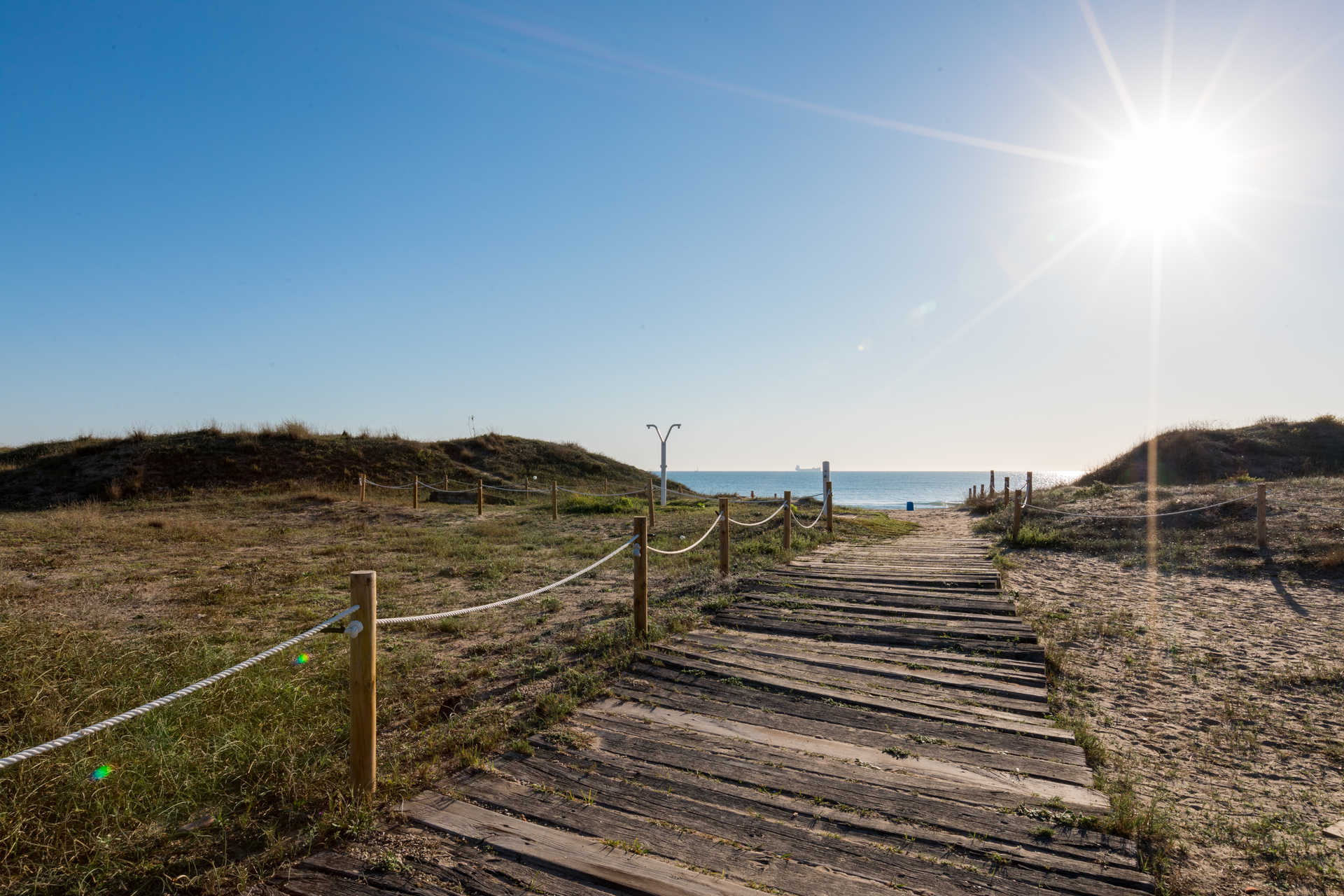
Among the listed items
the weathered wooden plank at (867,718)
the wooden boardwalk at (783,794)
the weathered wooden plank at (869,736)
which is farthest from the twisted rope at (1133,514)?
the weathered wooden plank at (869,736)

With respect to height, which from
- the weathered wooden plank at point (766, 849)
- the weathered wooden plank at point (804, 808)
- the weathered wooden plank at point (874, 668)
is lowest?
the weathered wooden plank at point (766, 849)

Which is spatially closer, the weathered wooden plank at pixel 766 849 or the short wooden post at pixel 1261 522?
the weathered wooden plank at pixel 766 849

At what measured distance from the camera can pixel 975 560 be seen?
1127cm

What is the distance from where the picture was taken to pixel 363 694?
3574mm

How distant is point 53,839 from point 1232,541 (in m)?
17.1

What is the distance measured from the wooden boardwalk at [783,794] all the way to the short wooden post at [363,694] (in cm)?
33

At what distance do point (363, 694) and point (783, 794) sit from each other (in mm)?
2445

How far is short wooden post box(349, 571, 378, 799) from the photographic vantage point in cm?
356

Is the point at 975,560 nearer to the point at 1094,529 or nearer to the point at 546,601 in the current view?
the point at 1094,529

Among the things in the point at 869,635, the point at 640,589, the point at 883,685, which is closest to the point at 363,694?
the point at 640,589

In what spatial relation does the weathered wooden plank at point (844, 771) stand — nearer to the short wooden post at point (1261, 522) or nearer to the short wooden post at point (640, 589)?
the short wooden post at point (640, 589)

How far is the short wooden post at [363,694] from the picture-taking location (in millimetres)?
3561

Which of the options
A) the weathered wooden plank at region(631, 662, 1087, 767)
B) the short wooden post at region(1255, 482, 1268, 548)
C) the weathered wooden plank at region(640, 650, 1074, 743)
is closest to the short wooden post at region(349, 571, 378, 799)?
the weathered wooden plank at region(631, 662, 1087, 767)

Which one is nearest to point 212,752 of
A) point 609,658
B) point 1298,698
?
point 609,658
